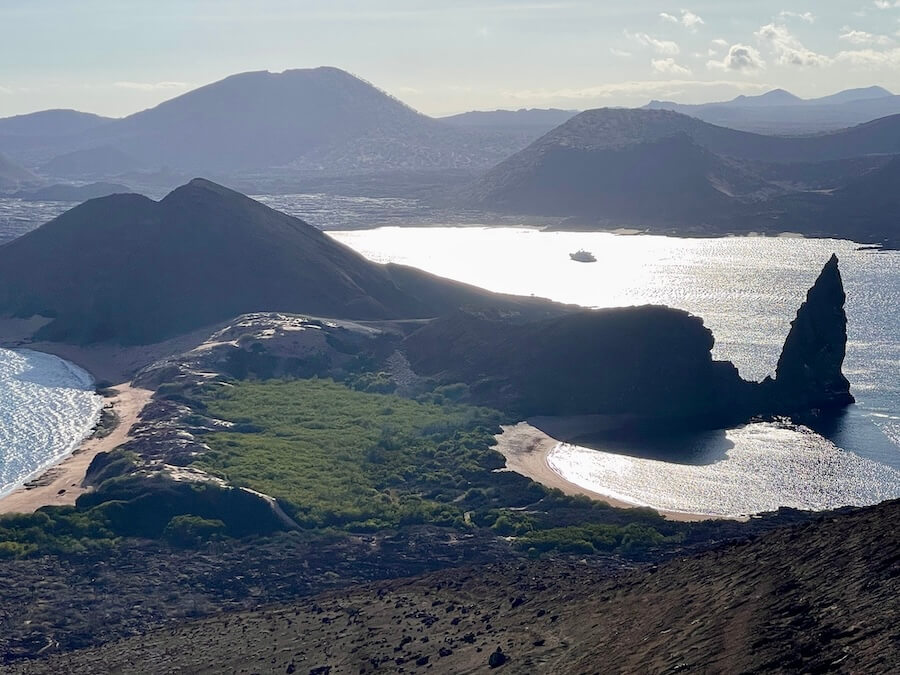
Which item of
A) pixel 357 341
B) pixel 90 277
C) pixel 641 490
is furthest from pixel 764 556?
pixel 90 277

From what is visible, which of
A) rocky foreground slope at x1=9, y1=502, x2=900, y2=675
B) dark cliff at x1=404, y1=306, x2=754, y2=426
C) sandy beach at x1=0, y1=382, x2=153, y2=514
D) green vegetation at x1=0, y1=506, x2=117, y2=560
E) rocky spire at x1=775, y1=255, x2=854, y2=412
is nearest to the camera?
rocky foreground slope at x1=9, y1=502, x2=900, y2=675

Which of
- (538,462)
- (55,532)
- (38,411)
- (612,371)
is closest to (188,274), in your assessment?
(38,411)

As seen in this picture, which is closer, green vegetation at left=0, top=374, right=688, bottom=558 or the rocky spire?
green vegetation at left=0, top=374, right=688, bottom=558

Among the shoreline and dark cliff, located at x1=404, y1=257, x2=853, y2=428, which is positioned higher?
dark cliff, located at x1=404, y1=257, x2=853, y2=428

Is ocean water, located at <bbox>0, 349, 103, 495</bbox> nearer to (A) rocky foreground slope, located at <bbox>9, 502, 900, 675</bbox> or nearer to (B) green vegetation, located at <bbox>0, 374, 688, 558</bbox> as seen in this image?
(B) green vegetation, located at <bbox>0, 374, 688, 558</bbox>

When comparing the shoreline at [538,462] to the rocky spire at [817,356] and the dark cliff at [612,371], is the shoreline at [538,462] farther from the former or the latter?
the rocky spire at [817,356]

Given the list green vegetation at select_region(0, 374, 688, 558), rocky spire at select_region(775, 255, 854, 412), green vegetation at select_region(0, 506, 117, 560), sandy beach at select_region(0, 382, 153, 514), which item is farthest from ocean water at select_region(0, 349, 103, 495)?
rocky spire at select_region(775, 255, 854, 412)

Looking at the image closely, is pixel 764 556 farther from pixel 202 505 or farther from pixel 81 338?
pixel 81 338

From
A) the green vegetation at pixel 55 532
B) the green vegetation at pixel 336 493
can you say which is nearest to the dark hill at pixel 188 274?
the green vegetation at pixel 336 493
